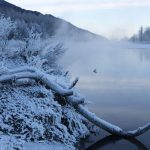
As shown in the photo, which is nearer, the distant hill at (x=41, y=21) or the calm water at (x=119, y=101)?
the calm water at (x=119, y=101)

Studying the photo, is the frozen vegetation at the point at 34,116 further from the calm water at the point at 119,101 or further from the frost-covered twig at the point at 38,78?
the calm water at the point at 119,101

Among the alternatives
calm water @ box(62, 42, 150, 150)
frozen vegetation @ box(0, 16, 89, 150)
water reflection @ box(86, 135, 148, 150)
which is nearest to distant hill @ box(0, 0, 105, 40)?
calm water @ box(62, 42, 150, 150)

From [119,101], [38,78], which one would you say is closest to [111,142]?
[38,78]

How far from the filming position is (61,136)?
15641 mm

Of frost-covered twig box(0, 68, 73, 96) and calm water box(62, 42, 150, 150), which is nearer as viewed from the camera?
frost-covered twig box(0, 68, 73, 96)

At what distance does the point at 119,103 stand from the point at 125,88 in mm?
5706

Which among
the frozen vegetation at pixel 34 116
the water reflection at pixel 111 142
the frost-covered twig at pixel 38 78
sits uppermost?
the frost-covered twig at pixel 38 78

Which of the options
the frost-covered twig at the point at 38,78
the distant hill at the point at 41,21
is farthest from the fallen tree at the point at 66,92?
the distant hill at the point at 41,21

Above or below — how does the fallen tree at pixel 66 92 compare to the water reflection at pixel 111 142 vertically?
above

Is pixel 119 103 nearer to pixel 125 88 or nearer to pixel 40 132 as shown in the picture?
pixel 125 88

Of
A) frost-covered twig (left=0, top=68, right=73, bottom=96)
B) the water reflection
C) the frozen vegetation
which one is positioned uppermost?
frost-covered twig (left=0, top=68, right=73, bottom=96)

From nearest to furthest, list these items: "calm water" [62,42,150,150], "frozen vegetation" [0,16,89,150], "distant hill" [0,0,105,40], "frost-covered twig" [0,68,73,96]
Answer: "frozen vegetation" [0,16,89,150], "frost-covered twig" [0,68,73,96], "calm water" [62,42,150,150], "distant hill" [0,0,105,40]

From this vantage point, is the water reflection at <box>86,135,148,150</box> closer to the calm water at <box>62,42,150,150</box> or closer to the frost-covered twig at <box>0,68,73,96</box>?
the calm water at <box>62,42,150,150</box>

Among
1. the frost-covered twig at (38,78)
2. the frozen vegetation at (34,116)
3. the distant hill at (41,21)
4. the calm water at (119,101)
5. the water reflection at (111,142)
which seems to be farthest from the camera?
the distant hill at (41,21)
